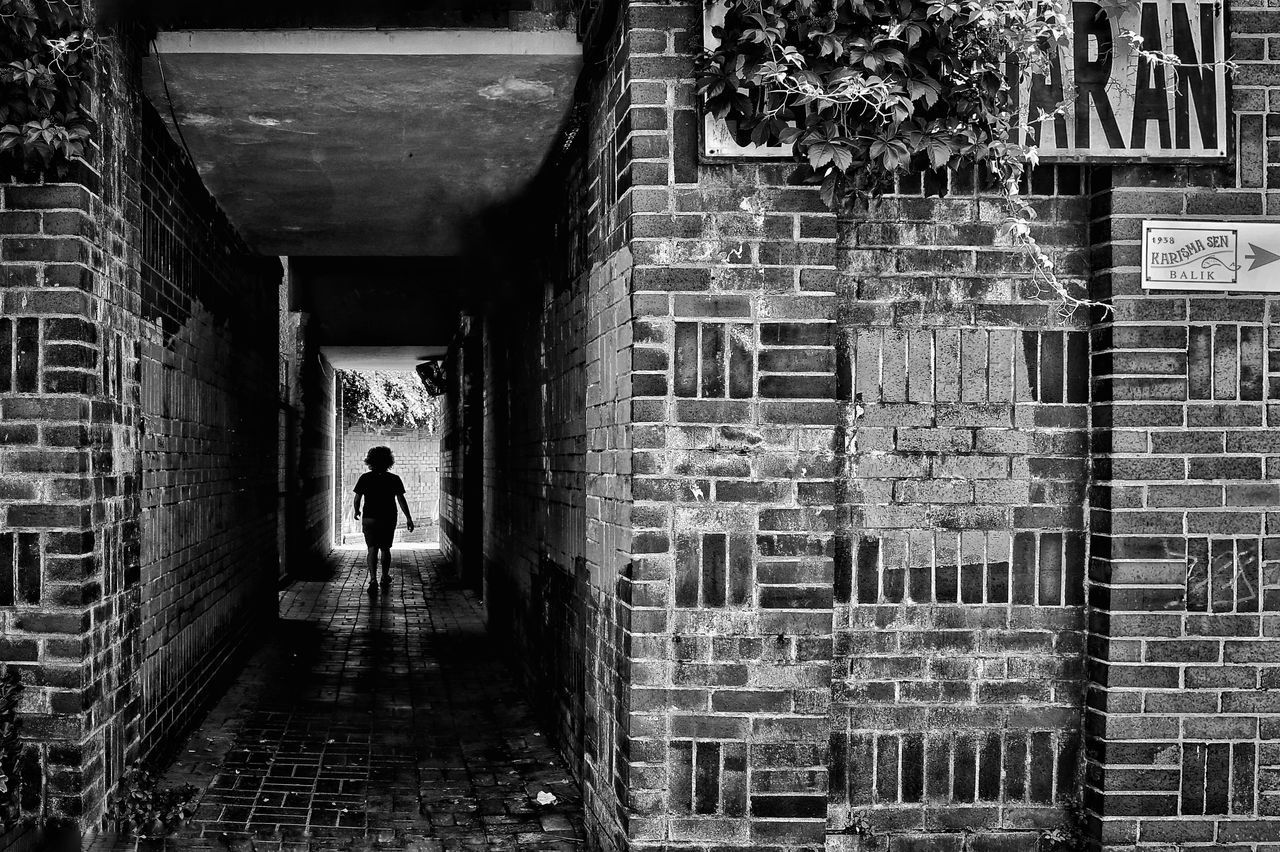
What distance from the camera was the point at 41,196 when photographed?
391 centimetres

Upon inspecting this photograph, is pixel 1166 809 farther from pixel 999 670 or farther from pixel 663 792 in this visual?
pixel 663 792

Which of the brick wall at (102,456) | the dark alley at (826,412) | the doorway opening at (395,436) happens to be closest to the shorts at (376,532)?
the brick wall at (102,456)

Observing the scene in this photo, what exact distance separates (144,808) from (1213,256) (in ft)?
15.4

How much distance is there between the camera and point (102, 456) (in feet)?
13.4

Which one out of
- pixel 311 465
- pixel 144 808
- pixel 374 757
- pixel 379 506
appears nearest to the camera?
pixel 144 808

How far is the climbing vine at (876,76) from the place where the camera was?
3213 mm

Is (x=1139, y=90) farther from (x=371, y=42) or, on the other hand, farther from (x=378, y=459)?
(x=378, y=459)

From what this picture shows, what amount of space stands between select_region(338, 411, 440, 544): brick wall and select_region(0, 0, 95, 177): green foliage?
22151mm

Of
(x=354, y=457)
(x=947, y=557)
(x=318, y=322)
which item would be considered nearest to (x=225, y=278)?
(x=947, y=557)

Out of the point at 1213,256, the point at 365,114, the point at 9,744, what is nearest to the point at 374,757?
the point at 9,744

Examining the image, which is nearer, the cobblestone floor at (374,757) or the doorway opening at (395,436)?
the cobblestone floor at (374,757)

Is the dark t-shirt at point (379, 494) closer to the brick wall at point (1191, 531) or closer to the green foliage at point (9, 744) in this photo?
the green foliage at point (9, 744)

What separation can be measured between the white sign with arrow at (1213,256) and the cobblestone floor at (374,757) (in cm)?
325

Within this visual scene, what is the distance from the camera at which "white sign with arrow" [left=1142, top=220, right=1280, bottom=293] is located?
3729mm
